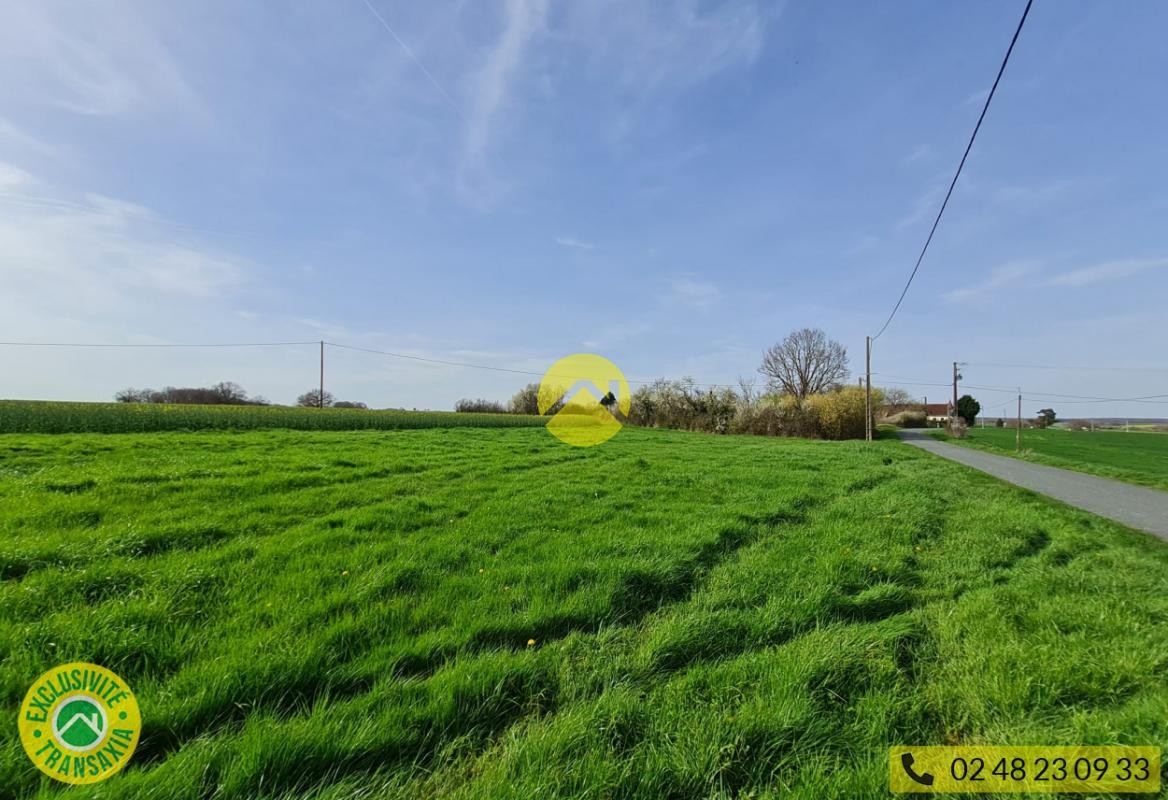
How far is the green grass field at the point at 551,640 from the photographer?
1735 millimetres

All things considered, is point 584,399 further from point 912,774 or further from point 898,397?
point 898,397

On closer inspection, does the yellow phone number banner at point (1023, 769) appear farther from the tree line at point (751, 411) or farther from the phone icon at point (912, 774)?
the tree line at point (751, 411)

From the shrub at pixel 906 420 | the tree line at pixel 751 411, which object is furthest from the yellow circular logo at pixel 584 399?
the shrub at pixel 906 420

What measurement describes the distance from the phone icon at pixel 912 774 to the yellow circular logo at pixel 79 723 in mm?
3007

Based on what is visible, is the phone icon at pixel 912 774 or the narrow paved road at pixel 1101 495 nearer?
the phone icon at pixel 912 774

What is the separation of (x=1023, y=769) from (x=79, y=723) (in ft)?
12.5

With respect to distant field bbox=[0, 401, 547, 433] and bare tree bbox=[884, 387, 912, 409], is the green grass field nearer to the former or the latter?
distant field bbox=[0, 401, 547, 433]

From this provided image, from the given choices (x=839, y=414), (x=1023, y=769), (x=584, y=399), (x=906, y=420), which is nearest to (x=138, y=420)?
(x=584, y=399)

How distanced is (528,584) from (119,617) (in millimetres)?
2390

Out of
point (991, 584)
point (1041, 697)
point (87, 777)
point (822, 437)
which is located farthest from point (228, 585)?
point (822, 437)

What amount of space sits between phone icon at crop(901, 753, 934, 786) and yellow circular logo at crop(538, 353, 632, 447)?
12057 millimetres

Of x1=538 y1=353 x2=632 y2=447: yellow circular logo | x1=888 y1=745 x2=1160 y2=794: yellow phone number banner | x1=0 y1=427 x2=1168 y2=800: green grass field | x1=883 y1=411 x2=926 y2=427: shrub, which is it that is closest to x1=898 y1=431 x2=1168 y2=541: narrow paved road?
x1=0 y1=427 x2=1168 y2=800: green grass field

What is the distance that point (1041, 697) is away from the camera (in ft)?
→ 7.22

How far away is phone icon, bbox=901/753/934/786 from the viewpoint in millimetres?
1729
